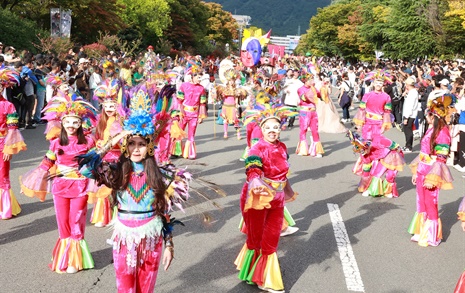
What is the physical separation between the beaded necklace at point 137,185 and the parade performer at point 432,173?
4061 millimetres

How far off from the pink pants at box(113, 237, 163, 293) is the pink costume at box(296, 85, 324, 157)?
895 centimetres

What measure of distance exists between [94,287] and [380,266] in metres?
3.18

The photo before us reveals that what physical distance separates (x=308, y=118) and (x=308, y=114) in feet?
0.31

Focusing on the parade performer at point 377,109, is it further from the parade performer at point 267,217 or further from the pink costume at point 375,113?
the parade performer at point 267,217

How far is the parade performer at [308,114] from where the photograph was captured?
1269 centimetres

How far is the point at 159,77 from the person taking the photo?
11438mm

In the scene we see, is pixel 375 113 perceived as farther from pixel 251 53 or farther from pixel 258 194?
pixel 251 53

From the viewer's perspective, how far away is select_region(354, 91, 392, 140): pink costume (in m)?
10.6

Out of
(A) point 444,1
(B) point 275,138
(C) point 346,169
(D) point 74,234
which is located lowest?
(C) point 346,169

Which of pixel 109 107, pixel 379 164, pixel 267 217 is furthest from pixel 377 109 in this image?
pixel 267 217

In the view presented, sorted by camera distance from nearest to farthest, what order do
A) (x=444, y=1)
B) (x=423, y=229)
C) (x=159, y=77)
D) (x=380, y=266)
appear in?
(x=380, y=266) → (x=423, y=229) → (x=159, y=77) → (x=444, y=1)

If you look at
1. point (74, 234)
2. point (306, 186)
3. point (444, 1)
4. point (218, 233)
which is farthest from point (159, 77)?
point (444, 1)

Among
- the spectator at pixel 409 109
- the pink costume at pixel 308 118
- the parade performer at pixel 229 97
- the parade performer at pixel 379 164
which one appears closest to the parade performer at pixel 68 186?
the parade performer at pixel 379 164

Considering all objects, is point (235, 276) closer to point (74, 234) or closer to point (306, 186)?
point (74, 234)
